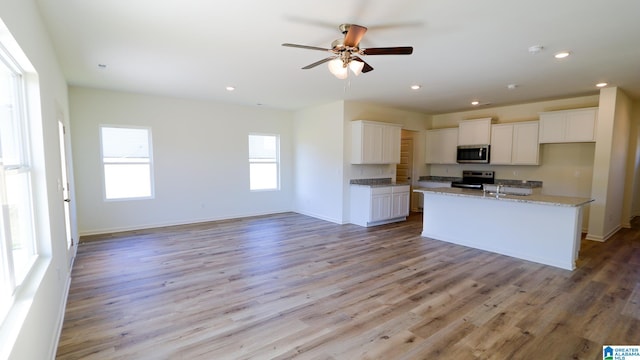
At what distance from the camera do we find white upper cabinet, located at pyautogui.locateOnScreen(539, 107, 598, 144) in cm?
532

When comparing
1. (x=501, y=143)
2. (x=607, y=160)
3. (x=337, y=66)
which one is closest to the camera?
(x=337, y=66)

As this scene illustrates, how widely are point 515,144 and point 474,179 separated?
1281 mm

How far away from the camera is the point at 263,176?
7480mm

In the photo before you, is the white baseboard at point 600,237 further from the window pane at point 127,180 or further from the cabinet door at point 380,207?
the window pane at point 127,180

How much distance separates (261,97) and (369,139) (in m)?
2.37

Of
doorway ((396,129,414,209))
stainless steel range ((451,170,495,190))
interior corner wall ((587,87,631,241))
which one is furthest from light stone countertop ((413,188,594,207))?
doorway ((396,129,414,209))

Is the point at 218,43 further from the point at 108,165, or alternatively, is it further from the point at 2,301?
the point at 108,165

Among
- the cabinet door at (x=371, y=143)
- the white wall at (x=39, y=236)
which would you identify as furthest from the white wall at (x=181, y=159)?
the white wall at (x=39, y=236)

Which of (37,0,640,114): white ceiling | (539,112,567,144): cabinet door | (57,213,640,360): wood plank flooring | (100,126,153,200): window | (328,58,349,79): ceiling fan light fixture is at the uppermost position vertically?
(37,0,640,114): white ceiling

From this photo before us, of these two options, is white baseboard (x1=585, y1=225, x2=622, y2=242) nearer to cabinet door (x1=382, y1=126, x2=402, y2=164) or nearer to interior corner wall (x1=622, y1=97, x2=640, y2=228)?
interior corner wall (x1=622, y1=97, x2=640, y2=228)

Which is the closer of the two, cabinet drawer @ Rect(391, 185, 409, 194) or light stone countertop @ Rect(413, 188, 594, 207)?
light stone countertop @ Rect(413, 188, 594, 207)

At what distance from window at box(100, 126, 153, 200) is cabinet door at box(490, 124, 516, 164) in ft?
23.8

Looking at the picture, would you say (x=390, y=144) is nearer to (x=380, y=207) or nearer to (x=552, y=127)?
(x=380, y=207)

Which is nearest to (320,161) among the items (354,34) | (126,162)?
(126,162)
